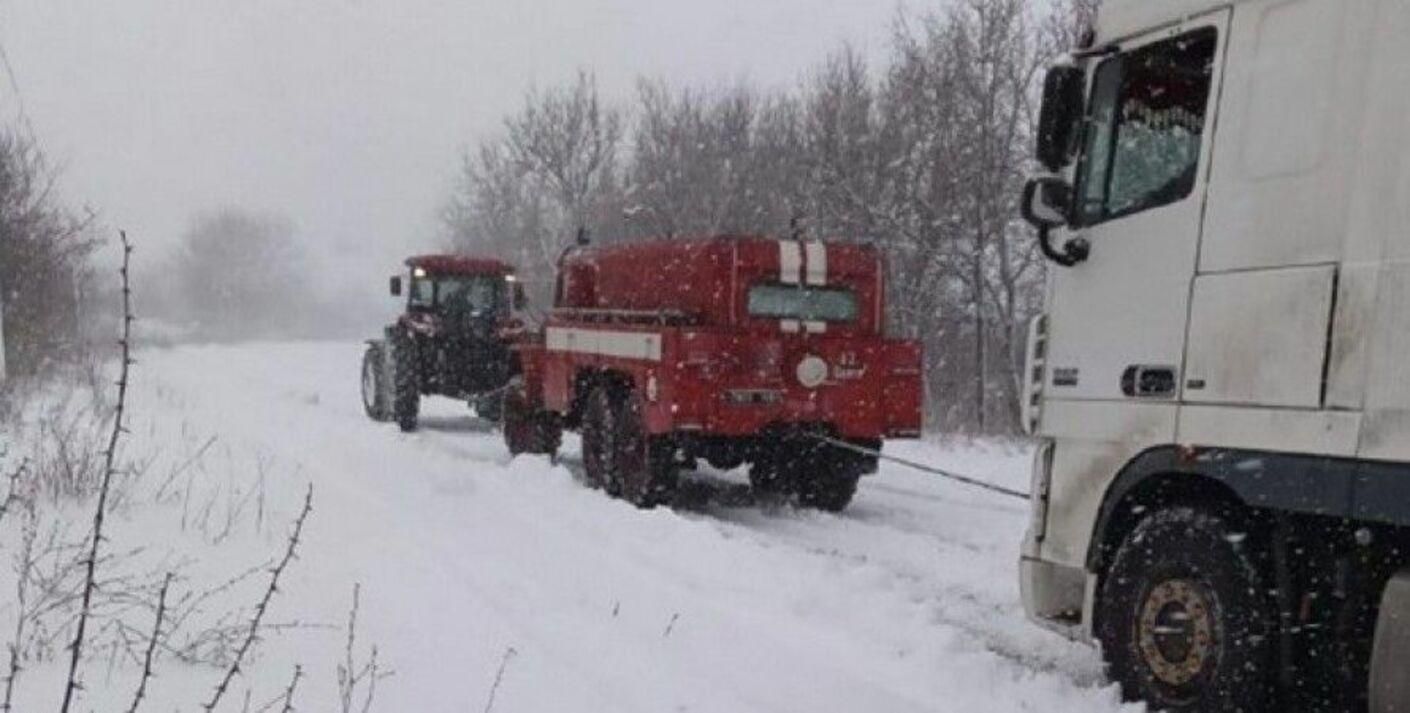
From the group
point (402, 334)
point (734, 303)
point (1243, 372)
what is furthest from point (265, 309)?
point (1243, 372)

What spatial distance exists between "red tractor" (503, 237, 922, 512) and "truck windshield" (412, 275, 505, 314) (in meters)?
6.65

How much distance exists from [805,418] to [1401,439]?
620cm

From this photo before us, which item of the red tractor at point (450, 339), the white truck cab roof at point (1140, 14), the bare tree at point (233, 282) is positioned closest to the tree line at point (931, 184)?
the red tractor at point (450, 339)

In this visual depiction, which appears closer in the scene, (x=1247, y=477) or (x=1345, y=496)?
(x=1345, y=496)

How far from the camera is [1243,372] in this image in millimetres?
→ 4258

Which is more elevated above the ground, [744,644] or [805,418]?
[805,418]

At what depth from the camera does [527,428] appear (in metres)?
13.4

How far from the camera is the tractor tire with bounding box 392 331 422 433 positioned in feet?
54.3

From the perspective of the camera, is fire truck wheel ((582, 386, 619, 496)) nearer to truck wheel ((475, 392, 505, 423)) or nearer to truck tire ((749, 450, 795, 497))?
truck tire ((749, 450, 795, 497))

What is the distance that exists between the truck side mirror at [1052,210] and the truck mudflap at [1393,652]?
6.10 feet

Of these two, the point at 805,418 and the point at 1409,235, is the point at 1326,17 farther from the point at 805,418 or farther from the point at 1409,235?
the point at 805,418

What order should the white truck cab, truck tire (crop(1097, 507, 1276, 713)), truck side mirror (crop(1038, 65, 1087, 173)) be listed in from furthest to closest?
truck side mirror (crop(1038, 65, 1087, 173)) < truck tire (crop(1097, 507, 1276, 713)) < the white truck cab

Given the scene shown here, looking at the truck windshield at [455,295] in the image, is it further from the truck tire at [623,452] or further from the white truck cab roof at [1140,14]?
the white truck cab roof at [1140,14]

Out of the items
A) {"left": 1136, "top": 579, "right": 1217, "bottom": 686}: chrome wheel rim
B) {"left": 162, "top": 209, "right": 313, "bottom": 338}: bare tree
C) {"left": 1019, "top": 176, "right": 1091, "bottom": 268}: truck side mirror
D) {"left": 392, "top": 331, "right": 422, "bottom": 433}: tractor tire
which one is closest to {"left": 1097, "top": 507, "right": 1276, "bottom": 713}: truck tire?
{"left": 1136, "top": 579, "right": 1217, "bottom": 686}: chrome wheel rim
